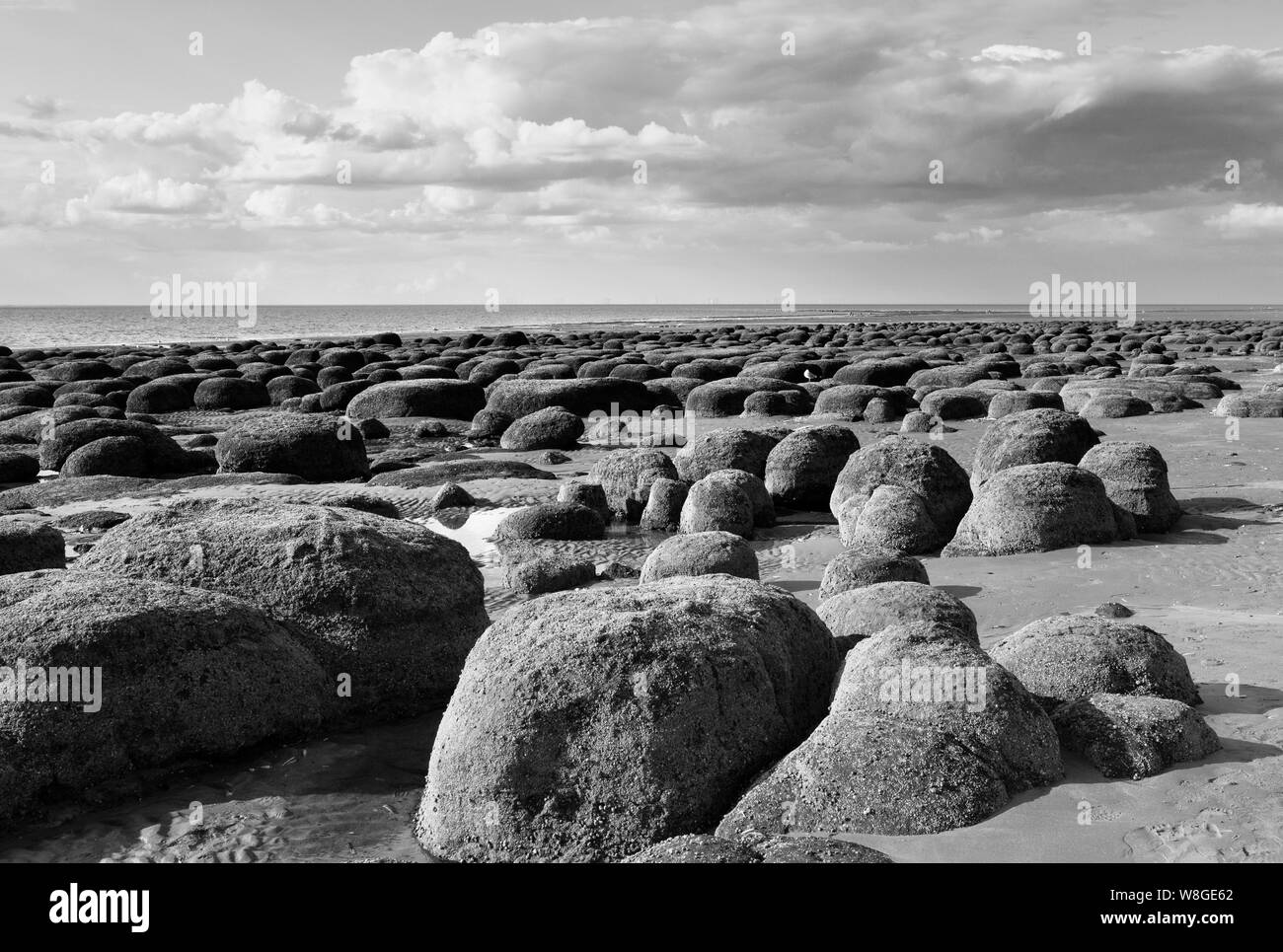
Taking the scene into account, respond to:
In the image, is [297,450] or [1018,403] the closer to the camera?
[297,450]

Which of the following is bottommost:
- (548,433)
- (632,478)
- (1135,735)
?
(1135,735)

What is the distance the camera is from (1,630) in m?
5.55

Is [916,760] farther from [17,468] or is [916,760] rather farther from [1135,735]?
[17,468]

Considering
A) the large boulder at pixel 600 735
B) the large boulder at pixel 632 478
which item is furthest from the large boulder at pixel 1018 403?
the large boulder at pixel 600 735

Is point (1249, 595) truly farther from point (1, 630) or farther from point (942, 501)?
point (1, 630)

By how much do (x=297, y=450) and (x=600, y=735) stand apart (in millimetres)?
12070

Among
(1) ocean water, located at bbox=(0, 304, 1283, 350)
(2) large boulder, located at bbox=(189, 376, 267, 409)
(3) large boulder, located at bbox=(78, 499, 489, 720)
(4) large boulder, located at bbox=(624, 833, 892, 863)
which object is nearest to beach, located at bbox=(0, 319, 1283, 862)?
(3) large boulder, located at bbox=(78, 499, 489, 720)

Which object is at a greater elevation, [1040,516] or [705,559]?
[1040,516]

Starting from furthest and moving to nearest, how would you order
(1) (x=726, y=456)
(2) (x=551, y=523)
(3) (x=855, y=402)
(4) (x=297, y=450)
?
(3) (x=855, y=402), (4) (x=297, y=450), (1) (x=726, y=456), (2) (x=551, y=523)

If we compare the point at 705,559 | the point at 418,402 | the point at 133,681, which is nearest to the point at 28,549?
the point at 133,681

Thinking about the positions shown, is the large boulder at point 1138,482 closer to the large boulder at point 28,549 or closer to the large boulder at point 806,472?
the large boulder at point 806,472

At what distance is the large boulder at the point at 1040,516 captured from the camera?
9.65 metres

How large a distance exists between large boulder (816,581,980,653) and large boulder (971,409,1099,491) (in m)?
6.05

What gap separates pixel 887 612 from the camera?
20.8 feet
